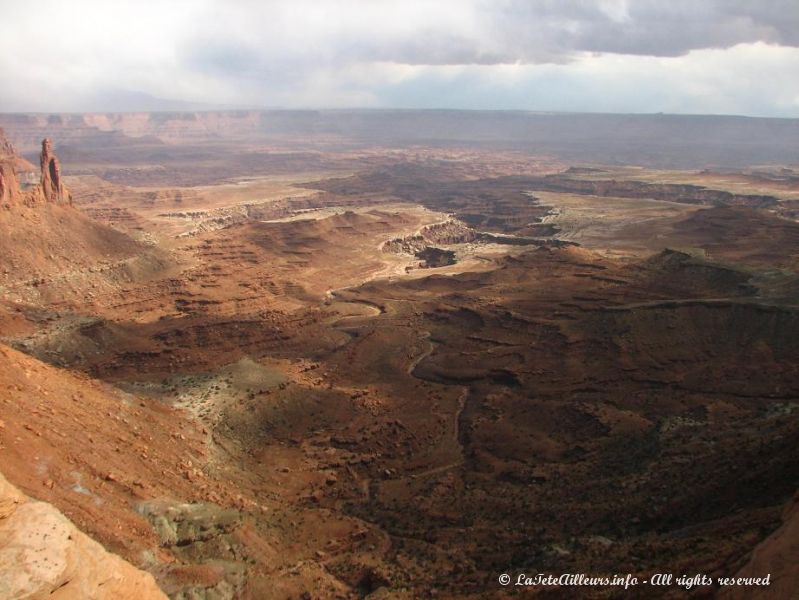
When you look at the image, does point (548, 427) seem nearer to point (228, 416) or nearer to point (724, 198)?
point (228, 416)

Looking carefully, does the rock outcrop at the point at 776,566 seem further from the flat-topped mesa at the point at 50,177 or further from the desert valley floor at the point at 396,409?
the flat-topped mesa at the point at 50,177

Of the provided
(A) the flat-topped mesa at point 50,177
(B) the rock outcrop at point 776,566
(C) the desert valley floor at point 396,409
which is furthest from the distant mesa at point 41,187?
(B) the rock outcrop at point 776,566

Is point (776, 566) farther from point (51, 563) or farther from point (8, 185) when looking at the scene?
point (8, 185)

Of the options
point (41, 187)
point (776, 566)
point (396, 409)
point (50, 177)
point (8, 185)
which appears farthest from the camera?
point (50, 177)

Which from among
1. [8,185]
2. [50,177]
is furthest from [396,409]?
[50,177]

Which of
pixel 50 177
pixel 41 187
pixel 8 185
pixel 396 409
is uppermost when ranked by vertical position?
pixel 50 177

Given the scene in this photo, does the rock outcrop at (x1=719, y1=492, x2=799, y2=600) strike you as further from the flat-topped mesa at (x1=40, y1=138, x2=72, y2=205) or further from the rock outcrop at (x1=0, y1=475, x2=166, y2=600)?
the flat-topped mesa at (x1=40, y1=138, x2=72, y2=205)

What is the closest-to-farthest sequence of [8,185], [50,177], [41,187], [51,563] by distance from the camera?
[51,563]
[8,185]
[41,187]
[50,177]
